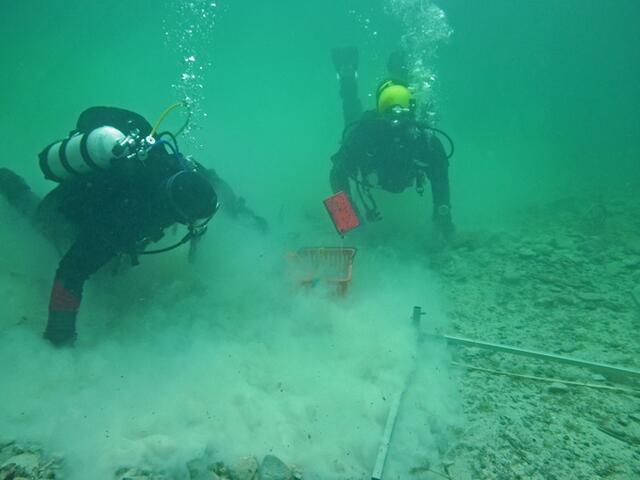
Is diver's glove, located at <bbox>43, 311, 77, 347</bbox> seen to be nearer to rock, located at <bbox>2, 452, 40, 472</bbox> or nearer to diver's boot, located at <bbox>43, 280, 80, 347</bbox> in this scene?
diver's boot, located at <bbox>43, 280, 80, 347</bbox>

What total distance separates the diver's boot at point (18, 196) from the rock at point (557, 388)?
18.7ft

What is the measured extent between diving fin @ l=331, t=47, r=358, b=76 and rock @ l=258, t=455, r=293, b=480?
36.8 ft

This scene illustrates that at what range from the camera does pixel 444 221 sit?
23.5ft

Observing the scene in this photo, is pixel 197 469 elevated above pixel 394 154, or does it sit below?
below

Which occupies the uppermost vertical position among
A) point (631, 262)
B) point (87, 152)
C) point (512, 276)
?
point (631, 262)

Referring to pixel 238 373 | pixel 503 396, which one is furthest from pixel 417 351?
pixel 238 373

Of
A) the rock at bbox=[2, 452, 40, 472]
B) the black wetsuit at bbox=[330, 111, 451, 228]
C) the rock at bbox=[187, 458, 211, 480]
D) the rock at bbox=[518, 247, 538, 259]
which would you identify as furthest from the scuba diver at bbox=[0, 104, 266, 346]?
the rock at bbox=[518, 247, 538, 259]

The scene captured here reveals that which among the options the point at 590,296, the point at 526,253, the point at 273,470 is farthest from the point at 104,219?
the point at 526,253

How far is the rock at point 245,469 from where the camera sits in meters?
2.54

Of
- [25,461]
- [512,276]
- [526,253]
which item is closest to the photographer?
[25,461]

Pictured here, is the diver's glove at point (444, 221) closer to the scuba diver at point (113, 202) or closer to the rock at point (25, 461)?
the scuba diver at point (113, 202)

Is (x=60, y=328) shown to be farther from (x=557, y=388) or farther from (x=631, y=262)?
(x=631, y=262)

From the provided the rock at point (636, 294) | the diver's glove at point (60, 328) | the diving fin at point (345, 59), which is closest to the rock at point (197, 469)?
the diver's glove at point (60, 328)

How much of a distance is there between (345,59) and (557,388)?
35.6 feet
